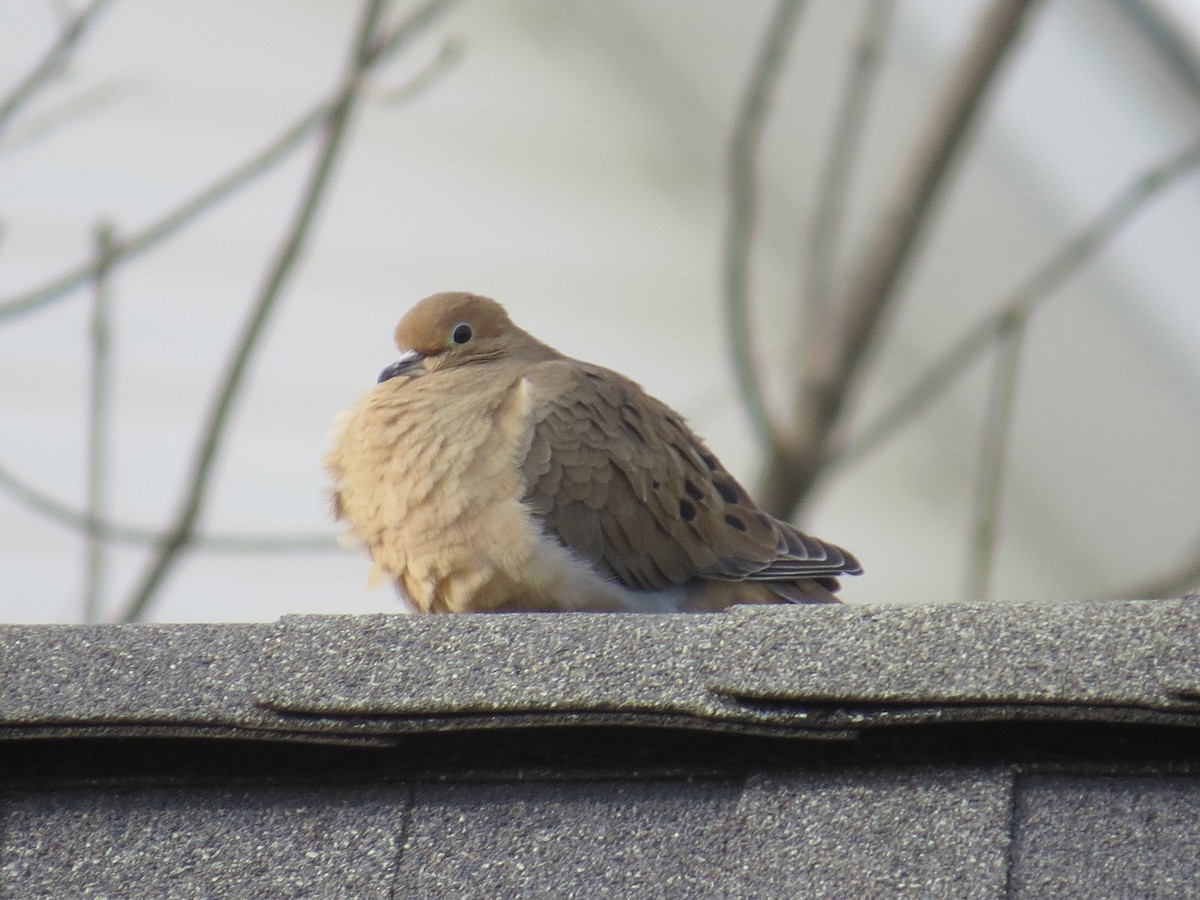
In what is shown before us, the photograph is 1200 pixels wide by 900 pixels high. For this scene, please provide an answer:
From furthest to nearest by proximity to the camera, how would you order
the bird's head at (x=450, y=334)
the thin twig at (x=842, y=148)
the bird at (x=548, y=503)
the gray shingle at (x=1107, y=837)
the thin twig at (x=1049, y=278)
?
the thin twig at (x=842, y=148) → the thin twig at (x=1049, y=278) → the bird's head at (x=450, y=334) → the bird at (x=548, y=503) → the gray shingle at (x=1107, y=837)

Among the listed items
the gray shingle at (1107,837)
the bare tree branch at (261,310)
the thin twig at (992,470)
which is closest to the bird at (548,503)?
the bare tree branch at (261,310)

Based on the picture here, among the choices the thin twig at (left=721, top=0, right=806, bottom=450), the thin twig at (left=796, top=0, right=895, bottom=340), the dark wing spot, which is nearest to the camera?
the dark wing spot

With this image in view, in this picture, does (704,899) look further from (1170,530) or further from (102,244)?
(1170,530)

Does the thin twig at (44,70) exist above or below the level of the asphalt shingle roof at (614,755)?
above

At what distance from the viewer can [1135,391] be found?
5.40 m

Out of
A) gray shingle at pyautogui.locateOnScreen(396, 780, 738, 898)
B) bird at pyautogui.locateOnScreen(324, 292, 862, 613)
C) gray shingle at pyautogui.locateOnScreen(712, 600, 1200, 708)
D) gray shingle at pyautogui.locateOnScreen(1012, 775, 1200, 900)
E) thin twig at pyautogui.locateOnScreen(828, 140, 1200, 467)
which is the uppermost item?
thin twig at pyautogui.locateOnScreen(828, 140, 1200, 467)

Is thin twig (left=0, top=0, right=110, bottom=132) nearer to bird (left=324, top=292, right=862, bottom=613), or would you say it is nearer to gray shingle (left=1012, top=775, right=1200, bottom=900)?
bird (left=324, top=292, right=862, bottom=613)

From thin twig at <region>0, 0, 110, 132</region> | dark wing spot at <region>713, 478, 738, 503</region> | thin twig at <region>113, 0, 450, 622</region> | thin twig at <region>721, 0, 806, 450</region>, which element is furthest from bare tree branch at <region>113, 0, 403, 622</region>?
dark wing spot at <region>713, 478, 738, 503</region>

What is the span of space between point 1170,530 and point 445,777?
4607mm

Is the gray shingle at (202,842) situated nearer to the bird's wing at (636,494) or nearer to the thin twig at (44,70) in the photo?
the bird's wing at (636,494)

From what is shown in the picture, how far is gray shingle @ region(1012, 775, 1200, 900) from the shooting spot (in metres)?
1.69

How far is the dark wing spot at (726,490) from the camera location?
142 inches

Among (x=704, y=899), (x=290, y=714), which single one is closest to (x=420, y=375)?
(x=290, y=714)

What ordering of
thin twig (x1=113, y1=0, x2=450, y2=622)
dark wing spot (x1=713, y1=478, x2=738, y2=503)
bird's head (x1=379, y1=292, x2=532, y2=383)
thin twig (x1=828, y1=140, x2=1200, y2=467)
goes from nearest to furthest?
dark wing spot (x1=713, y1=478, x2=738, y2=503)
thin twig (x1=113, y1=0, x2=450, y2=622)
bird's head (x1=379, y1=292, x2=532, y2=383)
thin twig (x1=828, y1=140, x2=1200, y2=467)
